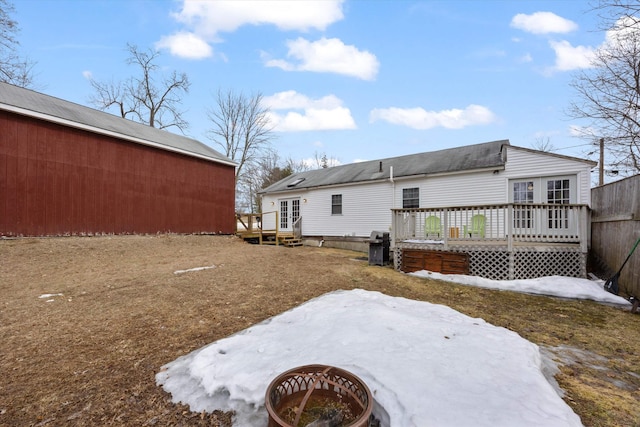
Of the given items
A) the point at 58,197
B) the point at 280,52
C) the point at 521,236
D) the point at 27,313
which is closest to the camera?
the point at 27,313

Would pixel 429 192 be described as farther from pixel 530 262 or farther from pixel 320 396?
pixel 320 396

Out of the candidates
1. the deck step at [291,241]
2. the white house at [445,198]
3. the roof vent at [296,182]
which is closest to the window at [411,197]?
the white house at [445,198]

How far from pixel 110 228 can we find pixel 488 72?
16.1 meters

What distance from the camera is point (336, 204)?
13461 mm

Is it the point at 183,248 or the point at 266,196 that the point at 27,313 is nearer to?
the point at 183,248

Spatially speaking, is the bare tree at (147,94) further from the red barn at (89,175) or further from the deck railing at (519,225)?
the deck railing at (519,225)

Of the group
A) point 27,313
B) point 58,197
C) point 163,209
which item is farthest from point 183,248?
point 27,313

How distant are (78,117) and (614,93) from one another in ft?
65.0

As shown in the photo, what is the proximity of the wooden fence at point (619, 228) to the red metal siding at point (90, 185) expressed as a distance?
14.1 metres

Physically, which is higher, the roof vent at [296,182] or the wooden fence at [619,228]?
the roof vent at [296,182]

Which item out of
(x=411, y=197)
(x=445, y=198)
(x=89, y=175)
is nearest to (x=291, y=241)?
(x=411, y=197)

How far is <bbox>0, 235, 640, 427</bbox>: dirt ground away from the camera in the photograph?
2.13 m

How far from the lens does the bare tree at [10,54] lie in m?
12.6

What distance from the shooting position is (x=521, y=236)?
7.08 meters
